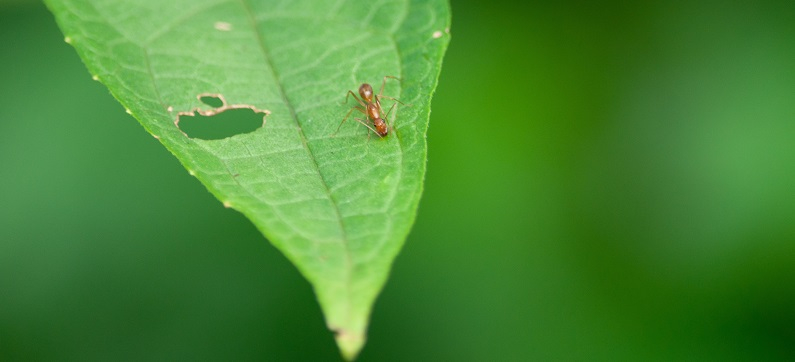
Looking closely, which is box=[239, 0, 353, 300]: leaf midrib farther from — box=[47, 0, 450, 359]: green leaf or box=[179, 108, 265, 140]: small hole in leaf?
box=[179, 108, 265, 140]: small hole in leaf

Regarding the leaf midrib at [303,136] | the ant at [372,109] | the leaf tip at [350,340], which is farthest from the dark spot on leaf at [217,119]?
the leaf tip at [350,340]

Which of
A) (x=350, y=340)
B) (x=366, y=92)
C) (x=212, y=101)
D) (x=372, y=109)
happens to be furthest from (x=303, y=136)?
(x=350, y=340)

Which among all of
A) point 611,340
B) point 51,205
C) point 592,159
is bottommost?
point 611,340

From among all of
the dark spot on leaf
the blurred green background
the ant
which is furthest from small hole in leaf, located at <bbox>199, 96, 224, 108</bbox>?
the blurred green background

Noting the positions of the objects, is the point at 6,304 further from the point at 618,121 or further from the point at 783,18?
the point at 783,18

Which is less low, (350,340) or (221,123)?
(221,123)

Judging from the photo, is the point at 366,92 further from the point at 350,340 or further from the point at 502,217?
the point at 502,217

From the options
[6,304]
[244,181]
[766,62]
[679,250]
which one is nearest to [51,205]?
[6,304]
